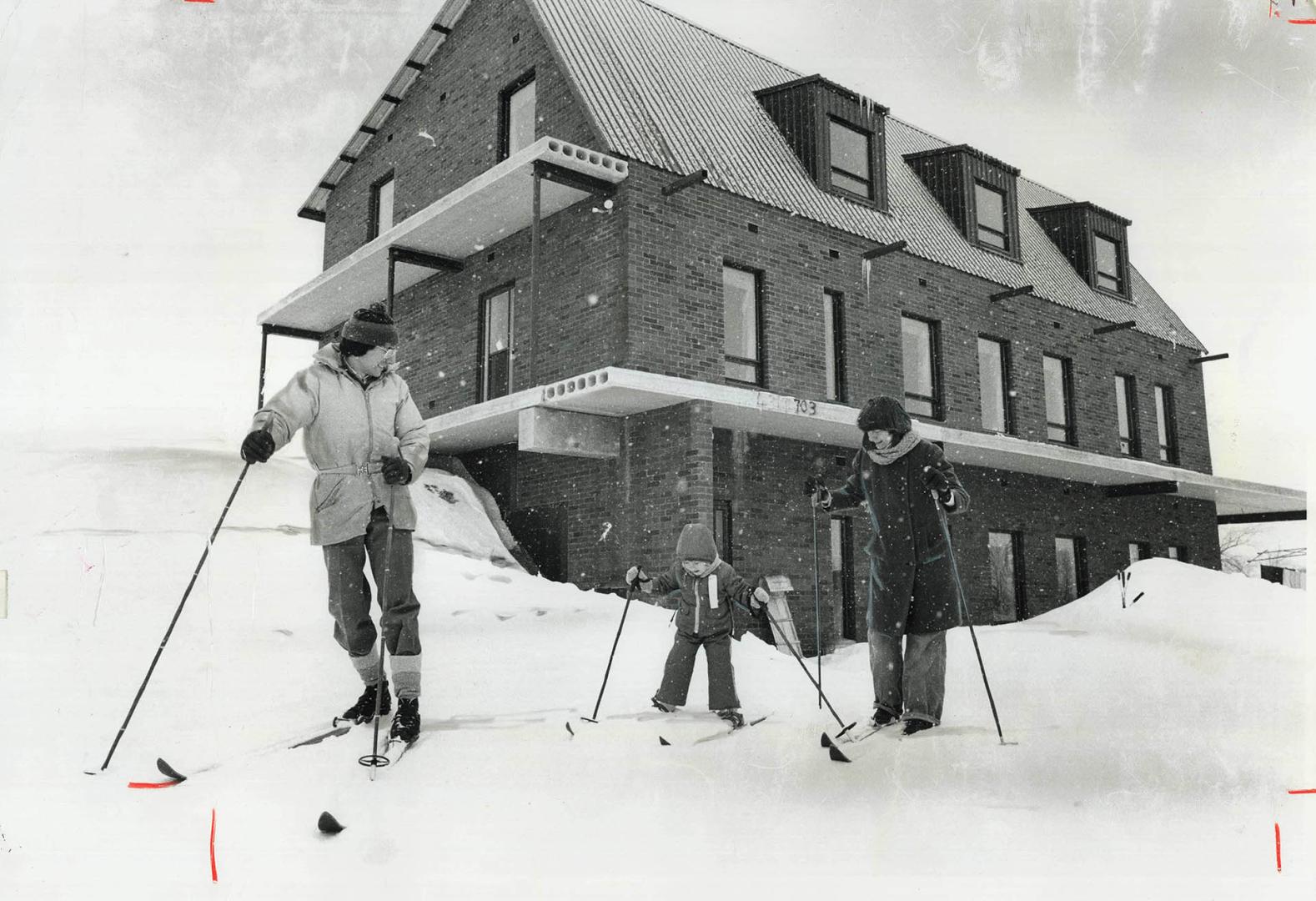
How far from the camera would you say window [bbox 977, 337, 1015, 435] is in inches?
448

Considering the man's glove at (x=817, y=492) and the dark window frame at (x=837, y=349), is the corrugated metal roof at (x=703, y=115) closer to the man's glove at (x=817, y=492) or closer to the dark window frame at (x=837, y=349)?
the dark window frame at (x=837, y=349)

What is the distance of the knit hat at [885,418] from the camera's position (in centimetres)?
445

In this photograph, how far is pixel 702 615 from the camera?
15.1ft

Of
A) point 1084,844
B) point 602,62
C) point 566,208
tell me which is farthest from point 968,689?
point 602,62

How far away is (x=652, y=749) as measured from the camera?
151 inches

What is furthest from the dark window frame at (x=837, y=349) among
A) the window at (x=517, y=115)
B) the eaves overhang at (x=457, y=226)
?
the window at (x=517, y=115)

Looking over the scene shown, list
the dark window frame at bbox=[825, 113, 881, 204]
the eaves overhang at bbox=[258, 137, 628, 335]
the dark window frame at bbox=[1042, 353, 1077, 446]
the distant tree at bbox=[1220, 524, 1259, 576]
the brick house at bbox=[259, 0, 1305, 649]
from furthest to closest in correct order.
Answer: the distant tree at bbox=[1220, 524, 1259, 576], the dark window frame at bbox=[1042, 353, 1077, 446], the dark window frame at bbox=[825, 113, 881, 204], the brick house at bbox=[259, 0, 1305, 649], the eaves overhang at bbox=[258, 137, 628, 335]

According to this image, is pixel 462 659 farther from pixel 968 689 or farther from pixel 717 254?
pixel 717 254

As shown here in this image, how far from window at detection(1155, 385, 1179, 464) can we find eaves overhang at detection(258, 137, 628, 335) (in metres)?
8.43

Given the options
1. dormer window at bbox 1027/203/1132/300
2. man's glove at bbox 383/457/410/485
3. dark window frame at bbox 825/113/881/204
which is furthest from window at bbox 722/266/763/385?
dormer window at bbox 1027/203/1132/300

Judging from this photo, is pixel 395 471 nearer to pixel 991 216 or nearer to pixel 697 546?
pixel 697 546

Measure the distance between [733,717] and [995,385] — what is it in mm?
8494

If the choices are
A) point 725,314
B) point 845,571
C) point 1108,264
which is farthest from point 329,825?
point 1108,264

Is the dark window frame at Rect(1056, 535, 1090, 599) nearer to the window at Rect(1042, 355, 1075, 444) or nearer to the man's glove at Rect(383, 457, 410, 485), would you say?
the window at Rect(1042, 355, 1075, 444)
